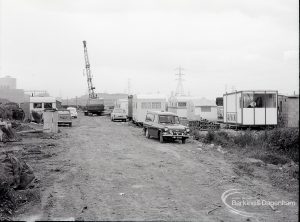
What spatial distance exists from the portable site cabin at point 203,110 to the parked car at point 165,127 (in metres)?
12.6

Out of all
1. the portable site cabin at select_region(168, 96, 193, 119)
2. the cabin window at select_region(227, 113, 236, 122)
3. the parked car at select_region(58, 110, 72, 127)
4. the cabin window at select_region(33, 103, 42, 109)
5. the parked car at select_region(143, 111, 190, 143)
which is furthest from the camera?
the cabin window at select_region(33, 103, 42, 109)

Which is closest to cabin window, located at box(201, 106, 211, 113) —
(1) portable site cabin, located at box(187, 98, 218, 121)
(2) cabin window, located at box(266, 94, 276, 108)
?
(1) portable site cabin, located at box(187, 98, 218, 121)

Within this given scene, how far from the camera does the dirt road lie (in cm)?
831

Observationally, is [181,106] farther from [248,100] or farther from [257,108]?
[257,108]

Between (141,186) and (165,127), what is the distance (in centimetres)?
1033

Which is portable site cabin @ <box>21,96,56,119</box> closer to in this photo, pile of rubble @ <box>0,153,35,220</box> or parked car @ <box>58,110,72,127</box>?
parked car @ <box>58,110,72,127</box>

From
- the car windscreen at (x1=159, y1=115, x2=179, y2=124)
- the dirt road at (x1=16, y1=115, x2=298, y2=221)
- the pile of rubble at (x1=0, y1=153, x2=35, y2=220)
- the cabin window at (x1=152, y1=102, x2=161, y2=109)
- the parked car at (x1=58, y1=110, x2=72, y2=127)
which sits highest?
the cabin window at (x1=152, y1=102, x2=161, y2=109)

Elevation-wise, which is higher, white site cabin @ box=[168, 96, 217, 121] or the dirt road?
white site cabin @ box=[168, 96, 217, 121]

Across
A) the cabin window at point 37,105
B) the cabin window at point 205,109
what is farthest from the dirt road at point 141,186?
the cabin window at point 37,105

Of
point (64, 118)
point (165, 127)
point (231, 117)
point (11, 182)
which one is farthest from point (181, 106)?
point (11, 182)

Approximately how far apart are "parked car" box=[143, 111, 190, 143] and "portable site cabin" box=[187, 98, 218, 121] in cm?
1259

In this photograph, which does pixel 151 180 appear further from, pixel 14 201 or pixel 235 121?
pixel 235 121

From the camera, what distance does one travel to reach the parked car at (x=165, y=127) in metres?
21.0

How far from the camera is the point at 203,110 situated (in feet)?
119
